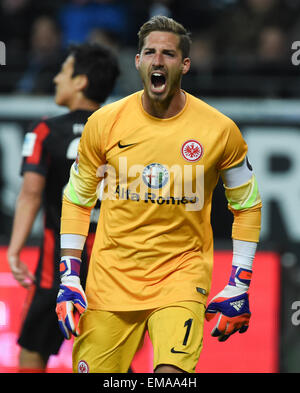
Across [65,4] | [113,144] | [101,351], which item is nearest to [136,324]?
[101,351]

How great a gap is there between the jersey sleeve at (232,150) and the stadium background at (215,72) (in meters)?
2.77

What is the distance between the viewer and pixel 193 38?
9.90 metres

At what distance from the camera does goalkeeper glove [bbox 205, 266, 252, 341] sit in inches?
183

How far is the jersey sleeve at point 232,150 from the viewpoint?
4.62m

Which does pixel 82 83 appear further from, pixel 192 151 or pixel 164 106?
pixel 192 151

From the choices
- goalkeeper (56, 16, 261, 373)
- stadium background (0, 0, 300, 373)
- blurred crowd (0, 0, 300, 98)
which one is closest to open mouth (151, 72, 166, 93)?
goalkeeper (56, 16, 261, 373)

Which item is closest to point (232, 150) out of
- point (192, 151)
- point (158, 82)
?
point (192, 151)

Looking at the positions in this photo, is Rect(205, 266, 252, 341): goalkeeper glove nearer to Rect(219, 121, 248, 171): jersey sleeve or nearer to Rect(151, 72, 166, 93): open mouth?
Rect(219, 121, 248, 171): jersey sleeve

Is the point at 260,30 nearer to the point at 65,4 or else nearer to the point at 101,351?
the point at 65,4

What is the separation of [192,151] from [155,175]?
23 cm

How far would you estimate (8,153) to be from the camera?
30.5ft

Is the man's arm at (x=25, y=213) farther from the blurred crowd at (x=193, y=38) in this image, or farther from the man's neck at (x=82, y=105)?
the blurred crowd at (x=193, y=38)

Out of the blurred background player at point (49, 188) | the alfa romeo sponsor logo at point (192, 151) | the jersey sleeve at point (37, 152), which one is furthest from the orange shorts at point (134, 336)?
the jersey sleeve at point (37, 152)

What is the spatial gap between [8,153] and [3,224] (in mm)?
753
